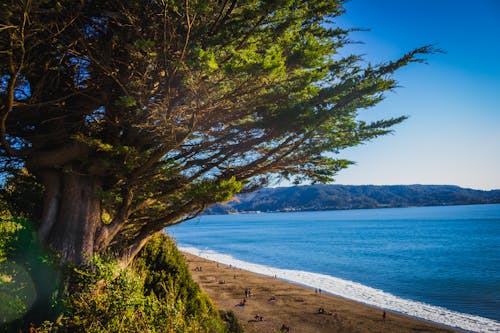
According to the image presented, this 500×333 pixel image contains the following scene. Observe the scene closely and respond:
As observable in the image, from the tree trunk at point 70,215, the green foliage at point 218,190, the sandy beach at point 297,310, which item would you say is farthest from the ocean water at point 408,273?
the green foliage at point 218,190

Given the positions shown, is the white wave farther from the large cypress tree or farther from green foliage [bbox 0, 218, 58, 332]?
green foliage [bbox 0, 218, 58, 332]

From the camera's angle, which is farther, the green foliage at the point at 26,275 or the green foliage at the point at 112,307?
the green foliage at the point at 26,275

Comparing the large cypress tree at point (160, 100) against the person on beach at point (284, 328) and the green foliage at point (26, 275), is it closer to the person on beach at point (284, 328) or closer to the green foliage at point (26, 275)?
the green foliage at point (26, 275)

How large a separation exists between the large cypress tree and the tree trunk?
0.02 meters

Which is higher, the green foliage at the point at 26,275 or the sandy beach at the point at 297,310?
the green foliage at the point at 26,275

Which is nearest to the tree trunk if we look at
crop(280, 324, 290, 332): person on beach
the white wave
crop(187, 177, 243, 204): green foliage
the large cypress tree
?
the large cypress tree

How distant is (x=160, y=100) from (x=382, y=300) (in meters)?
21.7

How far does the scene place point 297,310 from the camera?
18.0 m

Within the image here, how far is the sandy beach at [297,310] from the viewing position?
15.2 metres

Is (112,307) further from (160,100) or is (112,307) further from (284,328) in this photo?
(284,328)

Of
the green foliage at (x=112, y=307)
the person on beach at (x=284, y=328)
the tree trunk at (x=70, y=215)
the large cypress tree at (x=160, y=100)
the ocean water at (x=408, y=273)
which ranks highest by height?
the large cypress tree at (x=160, y=100)

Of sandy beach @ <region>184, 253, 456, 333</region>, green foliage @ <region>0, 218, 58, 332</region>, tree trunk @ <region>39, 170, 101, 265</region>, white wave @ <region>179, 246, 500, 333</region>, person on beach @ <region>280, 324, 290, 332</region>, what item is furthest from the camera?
white wave @ <region>179, 246, 500, 333</region>

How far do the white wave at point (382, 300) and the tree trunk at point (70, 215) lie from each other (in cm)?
1789

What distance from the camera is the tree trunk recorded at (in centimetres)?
583
